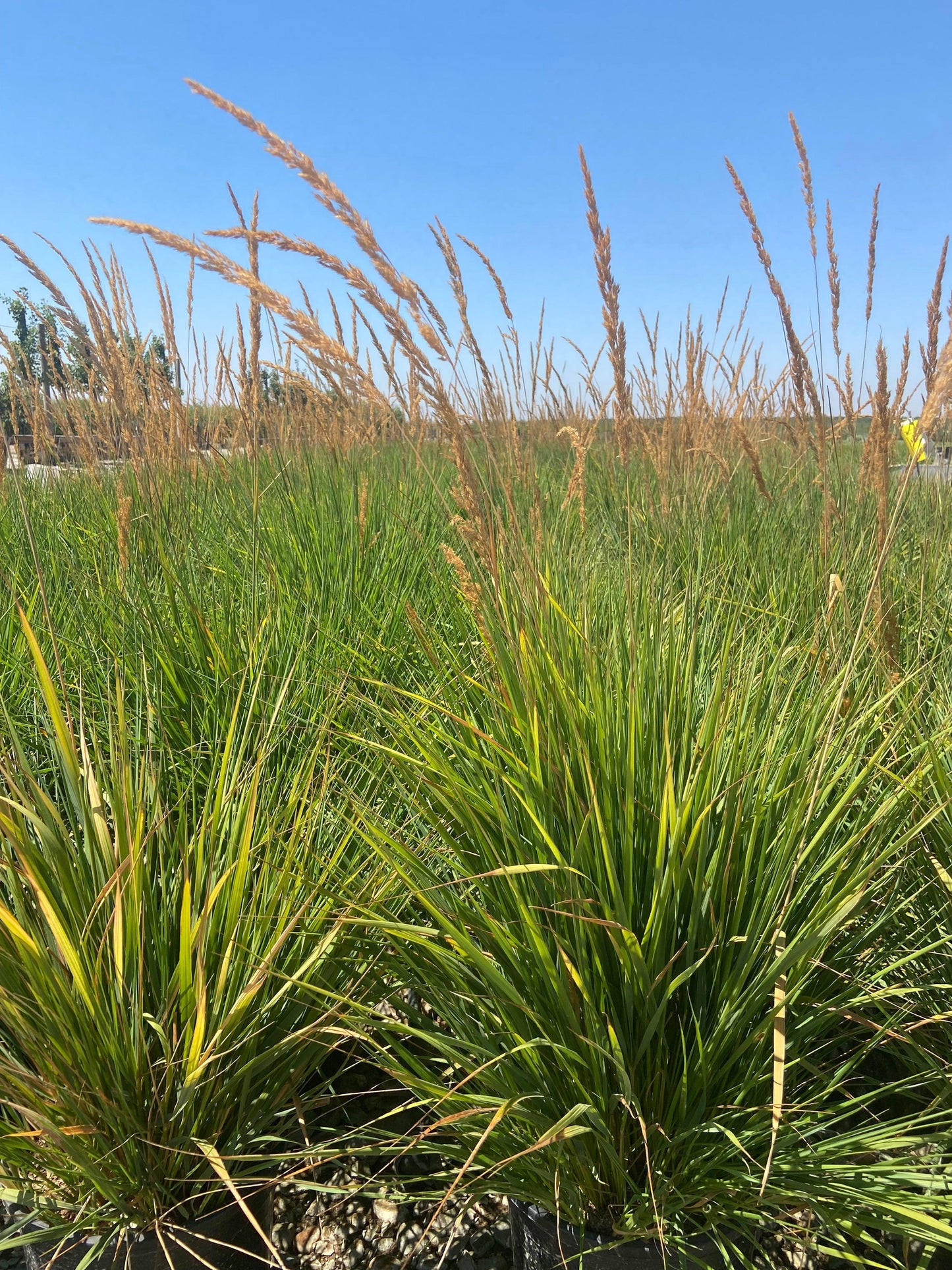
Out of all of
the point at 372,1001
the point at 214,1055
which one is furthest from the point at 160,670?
the point at 214,1055

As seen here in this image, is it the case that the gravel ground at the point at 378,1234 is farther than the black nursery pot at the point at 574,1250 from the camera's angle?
Yes

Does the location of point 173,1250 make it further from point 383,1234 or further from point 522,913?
point 522,913

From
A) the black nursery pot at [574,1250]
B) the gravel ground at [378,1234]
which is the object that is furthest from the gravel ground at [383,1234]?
the black nursery pot at [574,1250]

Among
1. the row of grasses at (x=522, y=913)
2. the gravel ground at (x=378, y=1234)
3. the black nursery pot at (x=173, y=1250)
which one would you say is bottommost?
the gravel ground at (x=378, y=1234)

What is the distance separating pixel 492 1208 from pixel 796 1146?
541mm

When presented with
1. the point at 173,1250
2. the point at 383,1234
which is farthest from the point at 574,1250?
the point at 173,1250

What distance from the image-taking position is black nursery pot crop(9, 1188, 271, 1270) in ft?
3.40

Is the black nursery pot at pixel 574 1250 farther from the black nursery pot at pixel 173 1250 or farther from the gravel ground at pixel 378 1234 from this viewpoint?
the black nursery pot at pixel 173 1250

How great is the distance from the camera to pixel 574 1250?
3.50ft

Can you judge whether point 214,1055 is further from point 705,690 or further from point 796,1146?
point 705,690

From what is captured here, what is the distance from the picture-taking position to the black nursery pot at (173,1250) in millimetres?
1036

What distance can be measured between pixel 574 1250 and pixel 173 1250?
1.68ft

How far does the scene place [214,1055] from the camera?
967mm

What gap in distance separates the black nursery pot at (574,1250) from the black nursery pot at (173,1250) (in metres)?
0.35
